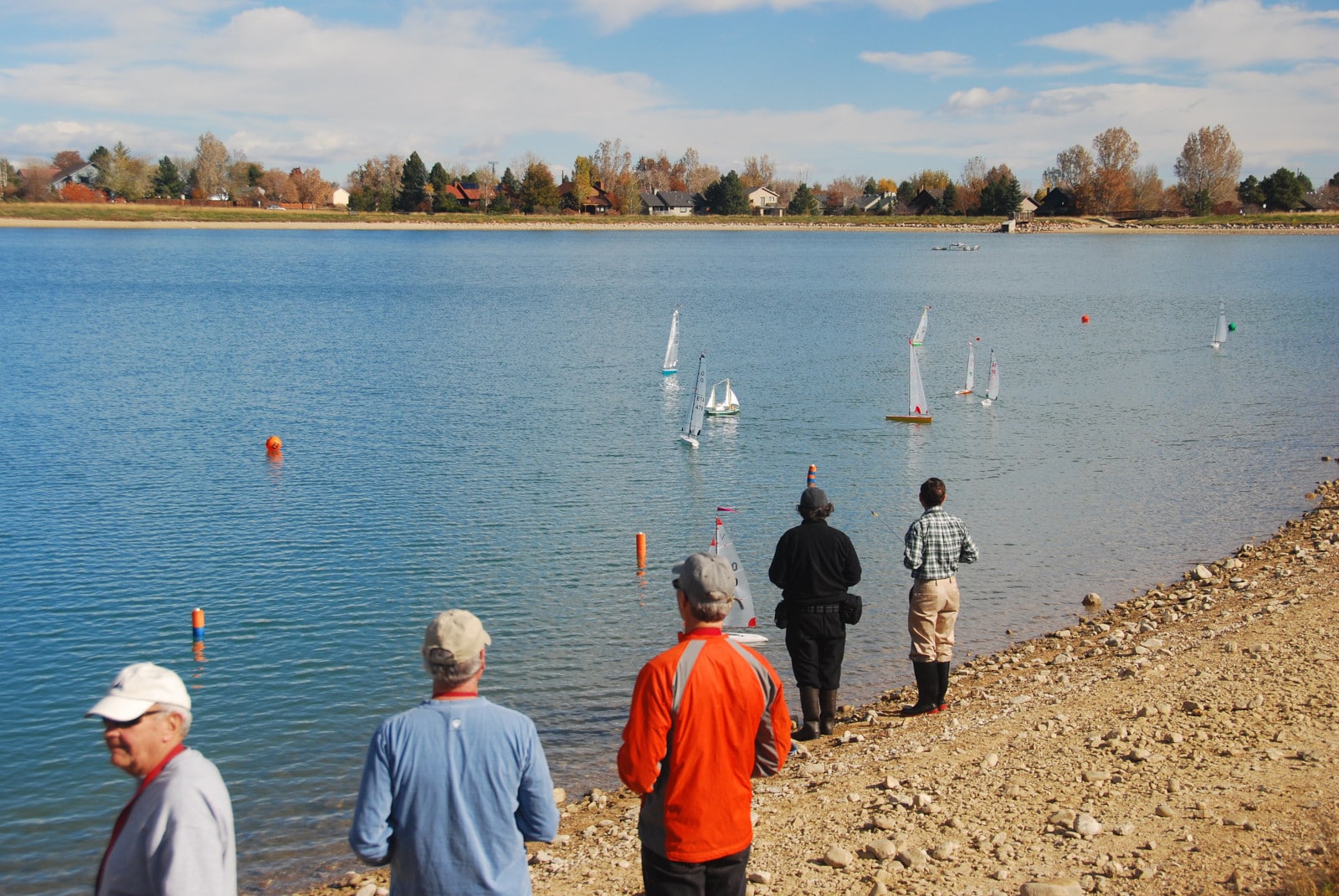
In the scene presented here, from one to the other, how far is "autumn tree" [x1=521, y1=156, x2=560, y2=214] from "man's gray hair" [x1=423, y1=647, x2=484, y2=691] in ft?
625

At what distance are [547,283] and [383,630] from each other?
7350cm

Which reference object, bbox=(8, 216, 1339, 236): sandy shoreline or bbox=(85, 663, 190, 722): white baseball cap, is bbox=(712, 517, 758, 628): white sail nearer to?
bbox=(85, 663, 190, 722): white baseball cap

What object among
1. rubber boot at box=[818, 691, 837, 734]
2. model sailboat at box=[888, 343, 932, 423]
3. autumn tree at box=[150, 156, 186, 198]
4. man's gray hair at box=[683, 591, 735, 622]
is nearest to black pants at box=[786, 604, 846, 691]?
rubber boot at box=[818, 691, 837, 734]

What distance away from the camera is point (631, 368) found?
43969 mm

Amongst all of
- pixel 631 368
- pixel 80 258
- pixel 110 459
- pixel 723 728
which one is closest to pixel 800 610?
pixel 723 728

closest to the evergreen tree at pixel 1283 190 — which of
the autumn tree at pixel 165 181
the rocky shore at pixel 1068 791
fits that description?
the autumn tree at pixel 165 181

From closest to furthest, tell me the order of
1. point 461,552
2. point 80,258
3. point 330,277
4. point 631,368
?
point 461,552 < point 631,368 < point 330,277 < point 80,258

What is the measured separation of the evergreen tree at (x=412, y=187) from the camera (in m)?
180

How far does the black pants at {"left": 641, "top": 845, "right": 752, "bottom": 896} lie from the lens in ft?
16.3

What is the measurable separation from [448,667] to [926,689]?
7919 mm

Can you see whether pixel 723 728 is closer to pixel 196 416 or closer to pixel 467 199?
pixel 196 416

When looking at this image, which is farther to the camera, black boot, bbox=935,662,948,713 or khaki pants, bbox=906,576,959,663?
black boot, bbox=935,662,948,713

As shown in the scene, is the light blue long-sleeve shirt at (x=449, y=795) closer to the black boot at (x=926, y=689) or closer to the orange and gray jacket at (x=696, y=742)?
→ the orange and gray jacket at (x=696, y=742)

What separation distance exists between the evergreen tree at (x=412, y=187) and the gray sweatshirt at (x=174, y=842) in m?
184
